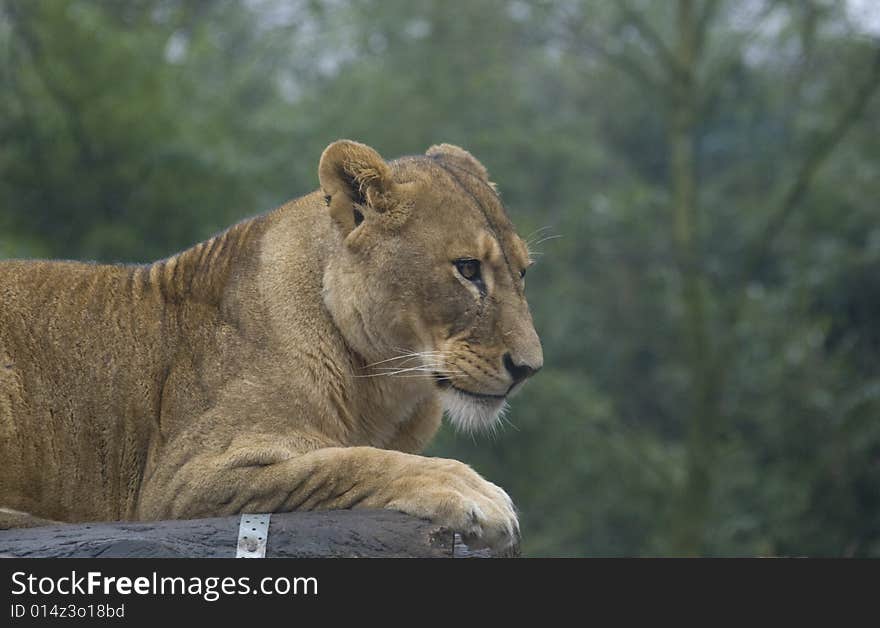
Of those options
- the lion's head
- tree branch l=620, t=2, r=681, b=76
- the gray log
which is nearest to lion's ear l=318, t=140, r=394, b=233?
the lion's head

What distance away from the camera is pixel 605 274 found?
63.3 ft

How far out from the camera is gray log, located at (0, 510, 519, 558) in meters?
3.84

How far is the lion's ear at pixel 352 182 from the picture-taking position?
4.81 meters

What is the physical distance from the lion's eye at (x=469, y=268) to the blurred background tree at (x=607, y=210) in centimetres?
749

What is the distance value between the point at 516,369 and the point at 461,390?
0.22m

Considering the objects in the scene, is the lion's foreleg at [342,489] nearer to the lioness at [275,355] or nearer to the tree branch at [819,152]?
the lioness at [275,355]

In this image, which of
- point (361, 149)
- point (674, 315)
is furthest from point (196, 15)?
point (361, 149)

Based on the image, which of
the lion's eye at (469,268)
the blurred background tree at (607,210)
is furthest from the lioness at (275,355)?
the blurred background tree at (607,210)

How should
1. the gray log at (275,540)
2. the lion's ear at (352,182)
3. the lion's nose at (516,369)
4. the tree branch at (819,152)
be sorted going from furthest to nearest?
the tree branch at (819,152)
the lion's ear at (352,182)
the lion's nose at (516,369)
the gray log at (275,540)

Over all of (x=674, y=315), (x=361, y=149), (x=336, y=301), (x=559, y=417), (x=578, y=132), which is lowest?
(x=336, y=301)

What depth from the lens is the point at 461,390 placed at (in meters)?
4.65

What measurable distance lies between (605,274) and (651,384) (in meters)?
2.02

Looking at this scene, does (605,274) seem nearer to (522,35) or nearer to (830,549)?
(522,35)

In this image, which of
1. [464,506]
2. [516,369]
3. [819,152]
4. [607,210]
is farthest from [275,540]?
[607,210]
